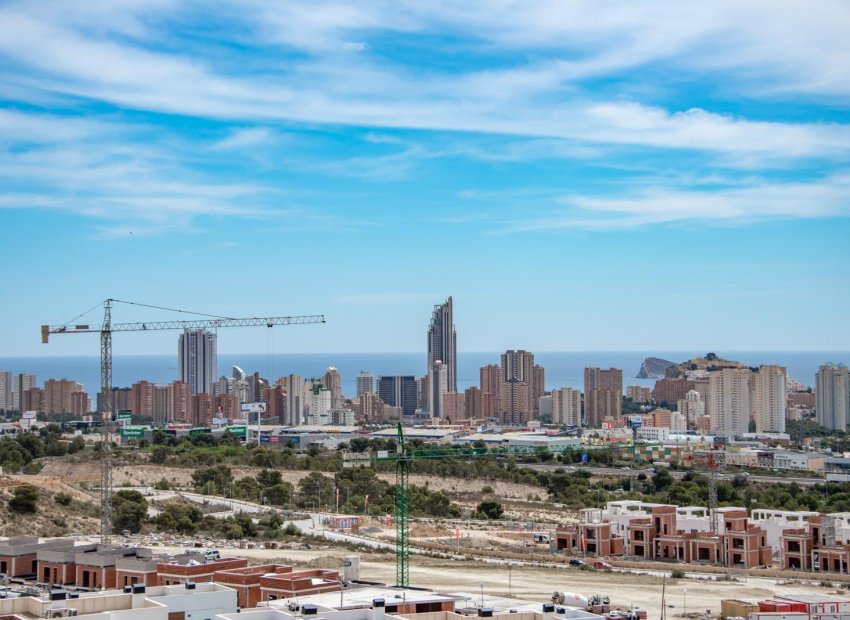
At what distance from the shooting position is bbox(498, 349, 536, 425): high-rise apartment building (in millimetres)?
115750

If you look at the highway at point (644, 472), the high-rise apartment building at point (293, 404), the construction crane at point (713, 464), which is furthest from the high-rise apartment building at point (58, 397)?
the construction crane at point (713, 464)

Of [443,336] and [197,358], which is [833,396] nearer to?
[443,336]

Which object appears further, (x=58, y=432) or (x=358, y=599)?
(x=58, y=432)

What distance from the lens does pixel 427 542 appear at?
3688 centimetres

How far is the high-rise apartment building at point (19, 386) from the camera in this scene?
118 m

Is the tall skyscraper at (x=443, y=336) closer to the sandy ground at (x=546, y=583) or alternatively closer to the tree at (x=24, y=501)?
Answer: the tree at (x=24, y=501)

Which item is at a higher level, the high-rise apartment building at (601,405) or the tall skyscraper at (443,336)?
the tall skyscraper at (443,336)

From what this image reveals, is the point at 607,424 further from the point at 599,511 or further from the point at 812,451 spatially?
the point at 599,511

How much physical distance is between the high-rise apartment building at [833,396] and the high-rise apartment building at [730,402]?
6085 millimetres

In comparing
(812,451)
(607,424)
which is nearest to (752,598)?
(812,451)

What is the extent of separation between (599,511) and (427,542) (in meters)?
5.31

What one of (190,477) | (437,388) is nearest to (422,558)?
(190,477)

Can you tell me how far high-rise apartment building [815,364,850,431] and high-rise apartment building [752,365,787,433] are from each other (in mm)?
3916

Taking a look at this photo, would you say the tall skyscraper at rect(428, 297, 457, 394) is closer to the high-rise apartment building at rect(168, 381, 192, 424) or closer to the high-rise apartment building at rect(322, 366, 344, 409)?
the high-rise apartment building at rect(322, 366, 344, 409)
